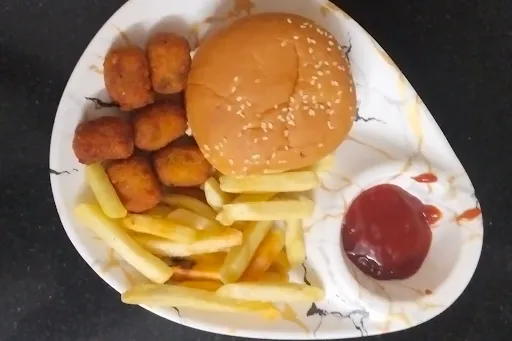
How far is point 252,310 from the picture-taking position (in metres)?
1.34

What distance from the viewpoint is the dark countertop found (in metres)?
1.46

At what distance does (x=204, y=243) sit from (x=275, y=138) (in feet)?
0.82

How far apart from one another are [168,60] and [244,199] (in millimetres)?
307

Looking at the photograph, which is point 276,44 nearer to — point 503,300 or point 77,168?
point 77,168

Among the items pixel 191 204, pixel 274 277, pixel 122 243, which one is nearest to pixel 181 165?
pixel 191 204

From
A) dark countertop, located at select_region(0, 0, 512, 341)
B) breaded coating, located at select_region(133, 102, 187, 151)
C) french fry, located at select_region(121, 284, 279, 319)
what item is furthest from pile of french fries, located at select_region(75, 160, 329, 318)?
dark countertop, located at select_region(0, 0, 512, 341)

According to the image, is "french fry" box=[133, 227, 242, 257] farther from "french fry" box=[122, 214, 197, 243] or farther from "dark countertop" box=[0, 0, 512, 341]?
"dark countertop" box=[0, 0, 512, 341]

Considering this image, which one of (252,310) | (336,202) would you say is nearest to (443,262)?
(336,202)

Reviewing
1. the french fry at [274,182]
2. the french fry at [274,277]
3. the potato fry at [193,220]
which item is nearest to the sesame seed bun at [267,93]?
the french fry at [274,182]

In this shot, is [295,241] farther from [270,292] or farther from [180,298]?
[180,298]

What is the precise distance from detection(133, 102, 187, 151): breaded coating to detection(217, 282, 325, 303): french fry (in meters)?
0.31

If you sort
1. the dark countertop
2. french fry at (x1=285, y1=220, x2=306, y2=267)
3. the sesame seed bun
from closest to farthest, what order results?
the sesame seed bun → french fry at (x1=285, y1=220, x2=306, y2=267) → the dark countertop

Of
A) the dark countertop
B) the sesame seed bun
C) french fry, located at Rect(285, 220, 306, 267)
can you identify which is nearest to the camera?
the sesame seed bun

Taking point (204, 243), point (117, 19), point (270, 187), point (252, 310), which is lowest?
point (252, 310)
